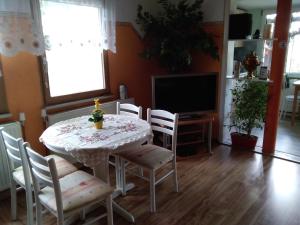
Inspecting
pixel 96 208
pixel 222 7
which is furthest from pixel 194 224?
pixel 222 7

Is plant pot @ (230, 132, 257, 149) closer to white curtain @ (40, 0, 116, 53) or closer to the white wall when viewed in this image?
the white wall

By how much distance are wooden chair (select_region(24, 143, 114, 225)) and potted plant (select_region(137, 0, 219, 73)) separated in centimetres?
203

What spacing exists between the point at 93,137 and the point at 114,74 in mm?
1553

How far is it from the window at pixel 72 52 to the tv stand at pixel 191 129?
115 cm

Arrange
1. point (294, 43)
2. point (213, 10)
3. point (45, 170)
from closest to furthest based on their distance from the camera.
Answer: point (45, 170) < point (213, 10) < point (294, 43)

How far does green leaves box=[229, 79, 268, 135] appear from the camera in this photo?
10.3 ft

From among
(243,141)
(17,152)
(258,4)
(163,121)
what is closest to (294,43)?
(258,4)

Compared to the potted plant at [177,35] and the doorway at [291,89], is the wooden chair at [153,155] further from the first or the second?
the doorway at [291,89]

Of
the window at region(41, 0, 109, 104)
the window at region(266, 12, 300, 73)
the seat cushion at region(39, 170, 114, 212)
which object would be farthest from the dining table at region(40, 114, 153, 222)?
the window at region(266, 12, 300, 73)

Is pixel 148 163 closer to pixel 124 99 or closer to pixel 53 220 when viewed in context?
pixel 53 220

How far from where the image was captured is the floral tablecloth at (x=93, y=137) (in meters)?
1.74

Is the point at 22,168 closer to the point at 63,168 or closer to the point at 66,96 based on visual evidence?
the point at 63,168

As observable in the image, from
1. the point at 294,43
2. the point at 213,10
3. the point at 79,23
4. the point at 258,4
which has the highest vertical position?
the point at 258,4

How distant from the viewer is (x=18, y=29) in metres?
2.22
